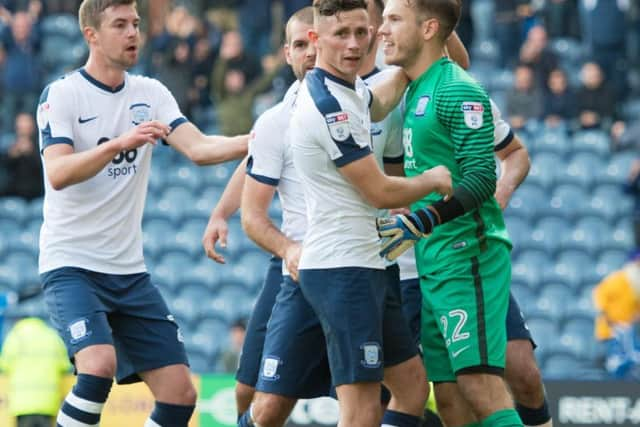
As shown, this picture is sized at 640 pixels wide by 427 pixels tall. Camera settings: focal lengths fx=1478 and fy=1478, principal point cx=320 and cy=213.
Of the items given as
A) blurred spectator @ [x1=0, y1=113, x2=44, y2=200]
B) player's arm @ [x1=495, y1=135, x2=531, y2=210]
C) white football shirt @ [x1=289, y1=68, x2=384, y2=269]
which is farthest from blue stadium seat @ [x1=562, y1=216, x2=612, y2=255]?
white football shirt @ [x1=289, y1=68, x2=384, y2=269]

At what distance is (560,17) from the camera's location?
20.2 m

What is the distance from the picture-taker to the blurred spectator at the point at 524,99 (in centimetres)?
1820

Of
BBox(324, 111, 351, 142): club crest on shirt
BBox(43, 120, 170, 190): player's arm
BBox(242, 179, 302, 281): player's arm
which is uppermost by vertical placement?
BBox(324, 111, 351, 142): club crest on shirt

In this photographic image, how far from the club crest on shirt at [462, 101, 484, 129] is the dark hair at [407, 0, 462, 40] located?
0.47m

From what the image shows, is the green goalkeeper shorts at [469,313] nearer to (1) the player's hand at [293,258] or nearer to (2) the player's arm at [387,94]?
(1) the player's hand at [293,258]

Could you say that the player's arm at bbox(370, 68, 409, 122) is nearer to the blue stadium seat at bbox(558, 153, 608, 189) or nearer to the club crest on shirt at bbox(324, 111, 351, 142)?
the club crest on shirt at bbox(324, 111, 351, 142)

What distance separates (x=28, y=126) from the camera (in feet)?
58.1

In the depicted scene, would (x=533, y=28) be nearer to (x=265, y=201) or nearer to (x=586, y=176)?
(x=586, y=176)

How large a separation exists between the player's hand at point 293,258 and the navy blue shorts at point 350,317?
254 mm

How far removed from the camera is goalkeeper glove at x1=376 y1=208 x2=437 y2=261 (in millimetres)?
6879

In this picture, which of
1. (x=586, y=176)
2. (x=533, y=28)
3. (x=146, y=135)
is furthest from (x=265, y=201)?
(x=533, y=28)

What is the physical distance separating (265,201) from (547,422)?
197cm

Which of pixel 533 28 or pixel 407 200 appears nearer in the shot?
pixel 407 200

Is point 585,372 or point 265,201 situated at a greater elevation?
point 265,201
